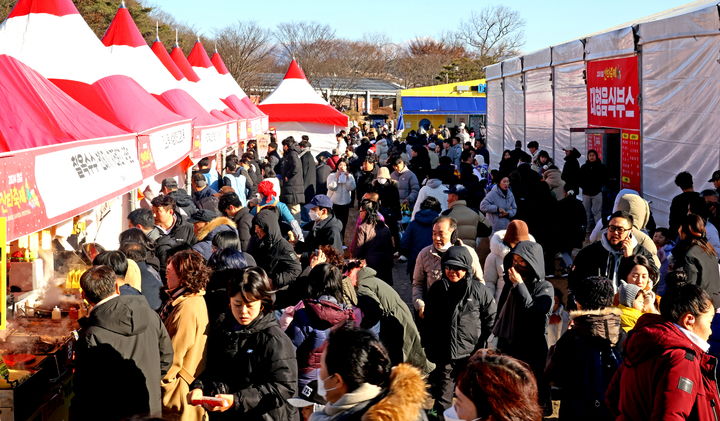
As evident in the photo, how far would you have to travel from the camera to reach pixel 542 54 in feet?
59.6

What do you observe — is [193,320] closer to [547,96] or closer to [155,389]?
[155,389]

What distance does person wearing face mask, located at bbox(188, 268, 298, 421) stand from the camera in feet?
13.2

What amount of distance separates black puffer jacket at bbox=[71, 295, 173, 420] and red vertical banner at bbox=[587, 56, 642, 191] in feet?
33.6

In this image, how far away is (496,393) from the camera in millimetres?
2717

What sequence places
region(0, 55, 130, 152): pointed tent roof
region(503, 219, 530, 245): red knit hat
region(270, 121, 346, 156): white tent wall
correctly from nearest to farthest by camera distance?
region(0, 55, 130, 152): pointed tent roof < region(503, 219, 530, 245): red knit hat < region(270, 121, 346, 156): white tent wall

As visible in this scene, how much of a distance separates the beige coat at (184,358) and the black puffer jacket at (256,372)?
383mm

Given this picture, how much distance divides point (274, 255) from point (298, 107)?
19085mm

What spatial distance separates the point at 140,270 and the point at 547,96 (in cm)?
1405

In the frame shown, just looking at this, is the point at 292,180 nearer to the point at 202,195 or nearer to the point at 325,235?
the point at 202,195

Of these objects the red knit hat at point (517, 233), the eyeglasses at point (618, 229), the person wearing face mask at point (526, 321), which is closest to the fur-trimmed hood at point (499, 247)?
the red knit hat at point (517, 233)

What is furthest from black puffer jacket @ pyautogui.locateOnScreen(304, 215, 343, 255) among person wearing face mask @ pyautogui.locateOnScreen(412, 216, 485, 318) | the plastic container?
the plastic container

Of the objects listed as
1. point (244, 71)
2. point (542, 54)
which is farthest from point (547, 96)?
point (244, 71)

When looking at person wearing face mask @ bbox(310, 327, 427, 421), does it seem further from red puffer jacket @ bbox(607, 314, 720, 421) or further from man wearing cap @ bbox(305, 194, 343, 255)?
man wearing cap @ bbox(305, 194, 343, 255)

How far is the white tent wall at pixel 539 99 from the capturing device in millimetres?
18188
